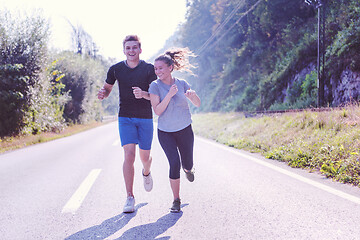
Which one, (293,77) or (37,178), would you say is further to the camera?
(293,77)

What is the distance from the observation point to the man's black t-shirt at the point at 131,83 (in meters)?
3.82

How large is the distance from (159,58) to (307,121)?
20.7 feet

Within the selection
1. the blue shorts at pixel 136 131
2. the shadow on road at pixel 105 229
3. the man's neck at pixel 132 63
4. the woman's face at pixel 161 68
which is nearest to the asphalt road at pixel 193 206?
the shadow on road at pixel 105 229

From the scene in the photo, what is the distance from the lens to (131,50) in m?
3.78

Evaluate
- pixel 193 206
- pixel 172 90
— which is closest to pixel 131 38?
pixel 172 90

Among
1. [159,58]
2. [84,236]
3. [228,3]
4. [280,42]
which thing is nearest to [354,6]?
[280,42]

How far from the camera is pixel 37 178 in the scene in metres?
5.82

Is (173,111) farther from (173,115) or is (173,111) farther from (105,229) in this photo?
(105,229)

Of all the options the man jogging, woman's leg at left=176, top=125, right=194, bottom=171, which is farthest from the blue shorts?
woman's leg at left=176, top=125, right=194, bottom=171

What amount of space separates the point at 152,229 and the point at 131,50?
213 centimetres

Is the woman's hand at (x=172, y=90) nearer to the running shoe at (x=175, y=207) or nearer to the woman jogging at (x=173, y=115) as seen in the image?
the woman jogging at (x=173, y=115)

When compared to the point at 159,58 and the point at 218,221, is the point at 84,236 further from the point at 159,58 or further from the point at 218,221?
the point at 159,58

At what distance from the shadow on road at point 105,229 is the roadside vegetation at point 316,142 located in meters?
3.28

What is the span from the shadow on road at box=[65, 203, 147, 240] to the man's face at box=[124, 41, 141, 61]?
1927 millimetres
